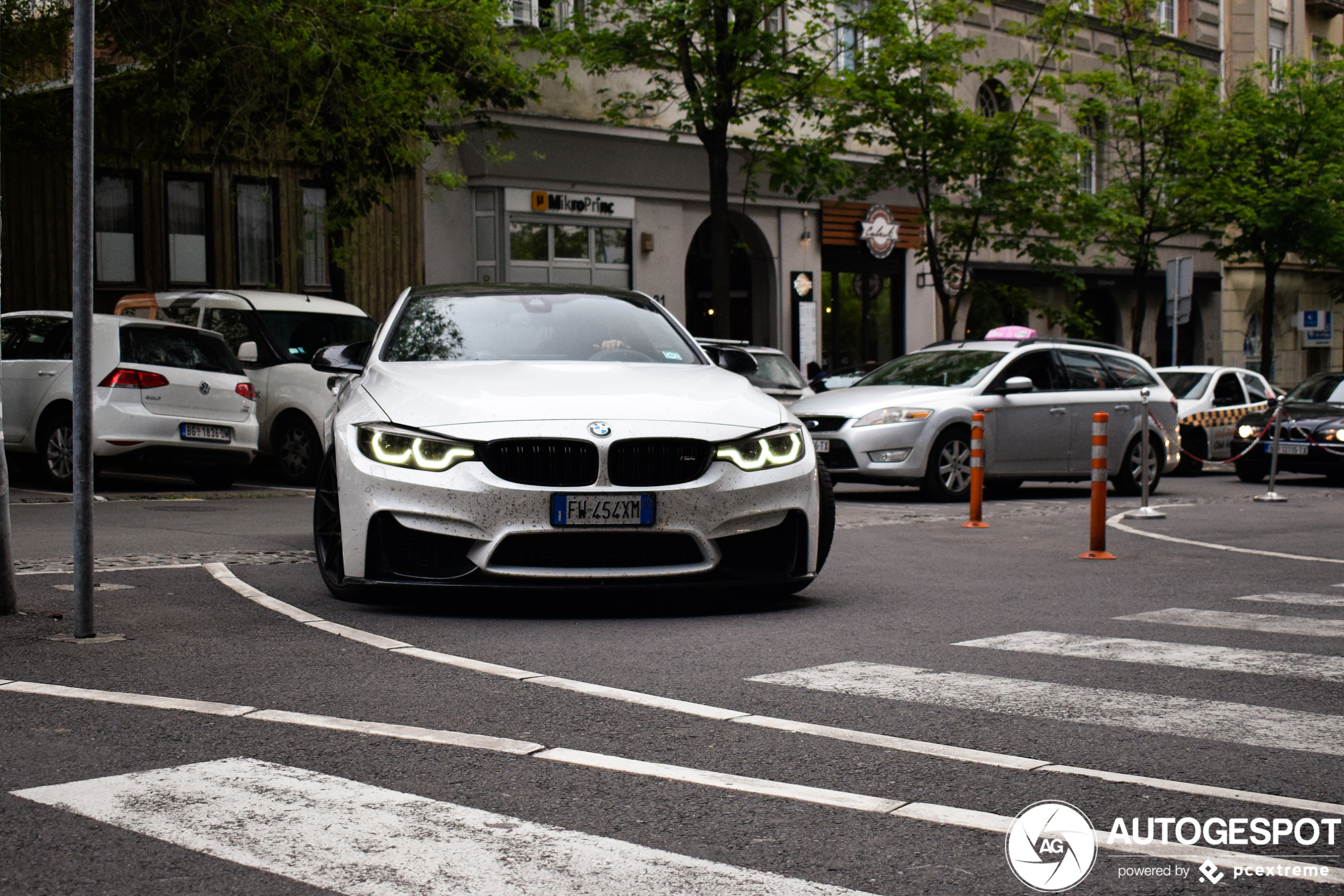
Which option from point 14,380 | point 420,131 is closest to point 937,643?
point 14,380

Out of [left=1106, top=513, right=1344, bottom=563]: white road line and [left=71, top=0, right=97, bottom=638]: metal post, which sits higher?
[left=71, top=0, right=97, bottom=638]: metal post

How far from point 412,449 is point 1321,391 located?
17261mm

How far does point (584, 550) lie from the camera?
23.4 feet

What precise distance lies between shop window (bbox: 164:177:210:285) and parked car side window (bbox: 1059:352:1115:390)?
557 inches

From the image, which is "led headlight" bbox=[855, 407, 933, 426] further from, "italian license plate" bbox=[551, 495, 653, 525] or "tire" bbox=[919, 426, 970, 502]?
"italian license plate" bbox=[551, 495, 653, 525]

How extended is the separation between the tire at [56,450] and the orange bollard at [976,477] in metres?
8.34

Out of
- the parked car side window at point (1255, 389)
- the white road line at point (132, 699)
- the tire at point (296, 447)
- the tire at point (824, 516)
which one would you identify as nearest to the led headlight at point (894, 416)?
the tire at point (296, 447)

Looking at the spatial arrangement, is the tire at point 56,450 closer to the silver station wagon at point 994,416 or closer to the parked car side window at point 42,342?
the parked car side window at point 42,342

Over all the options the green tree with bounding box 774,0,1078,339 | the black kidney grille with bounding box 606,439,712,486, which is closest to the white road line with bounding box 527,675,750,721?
the black kidney grille with bounding box 606,439,712,486

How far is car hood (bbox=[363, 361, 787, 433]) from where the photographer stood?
23.8 ft

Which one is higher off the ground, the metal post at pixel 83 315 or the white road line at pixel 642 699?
the metal post at pixel 83 315

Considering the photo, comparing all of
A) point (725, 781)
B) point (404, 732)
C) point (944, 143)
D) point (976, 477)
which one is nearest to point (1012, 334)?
point (976, 477)

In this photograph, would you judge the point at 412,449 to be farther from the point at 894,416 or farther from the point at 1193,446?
the point at 1193,446

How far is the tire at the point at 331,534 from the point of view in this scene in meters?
7.69
